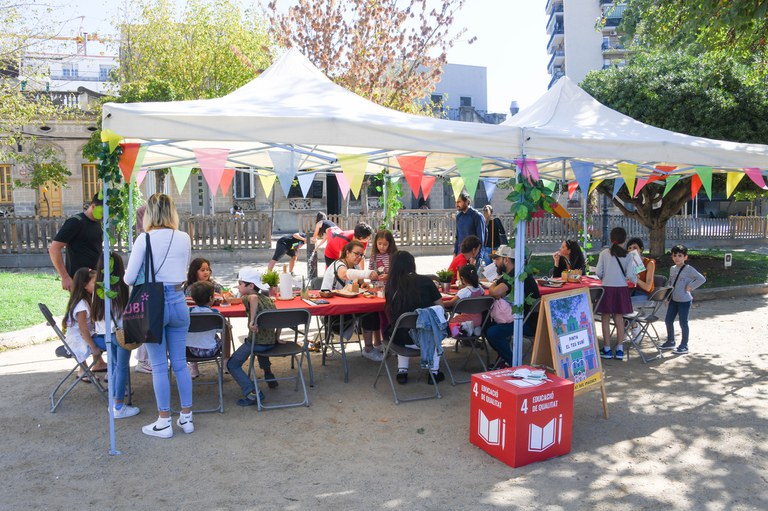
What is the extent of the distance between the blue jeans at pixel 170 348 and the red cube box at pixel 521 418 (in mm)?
2161

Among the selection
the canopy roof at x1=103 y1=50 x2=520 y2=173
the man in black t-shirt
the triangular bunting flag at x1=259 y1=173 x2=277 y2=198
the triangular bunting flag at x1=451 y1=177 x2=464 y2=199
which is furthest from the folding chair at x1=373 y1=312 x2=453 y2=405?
the triangular bunting flag at x1=451 y1=177 x2=464 y2=199

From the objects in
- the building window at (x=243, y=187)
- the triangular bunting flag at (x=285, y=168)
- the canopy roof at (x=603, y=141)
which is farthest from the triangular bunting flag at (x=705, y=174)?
the building window at (x=243, y=187)

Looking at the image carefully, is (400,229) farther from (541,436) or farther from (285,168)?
(541,436)

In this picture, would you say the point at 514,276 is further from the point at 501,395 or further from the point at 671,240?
the point at 671,240

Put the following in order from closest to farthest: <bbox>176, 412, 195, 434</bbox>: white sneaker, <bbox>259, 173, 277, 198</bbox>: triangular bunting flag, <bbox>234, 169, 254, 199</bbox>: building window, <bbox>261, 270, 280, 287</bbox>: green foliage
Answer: <bbox>176, 412, 195, 434</bbox>: white sneaker
<bbox>261, 270, 280, 287</bbox>: green foliage
<bbox>259, 173, 277, 198</bbox>: triangular bunting flag
<bbox>234, 169, 254, 199</bbox>: building window

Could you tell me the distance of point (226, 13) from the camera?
22234 millimetres

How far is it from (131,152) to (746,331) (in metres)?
7.97

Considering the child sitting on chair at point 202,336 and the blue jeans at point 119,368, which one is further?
the child sitting on chair at point 202,336

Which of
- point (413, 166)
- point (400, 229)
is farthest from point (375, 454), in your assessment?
point (400, 229)

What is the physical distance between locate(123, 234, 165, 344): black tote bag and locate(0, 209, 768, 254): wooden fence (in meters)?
12.2

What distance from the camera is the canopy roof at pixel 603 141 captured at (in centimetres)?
540

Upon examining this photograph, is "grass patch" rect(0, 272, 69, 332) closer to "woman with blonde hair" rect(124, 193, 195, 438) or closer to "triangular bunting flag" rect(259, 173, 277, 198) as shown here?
"triangular bunting flag" rect(259, 173, 277, 198)

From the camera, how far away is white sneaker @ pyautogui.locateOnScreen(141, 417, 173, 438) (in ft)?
15.6

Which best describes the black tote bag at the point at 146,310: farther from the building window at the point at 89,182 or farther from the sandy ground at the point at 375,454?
the building window at the point at 89,182
